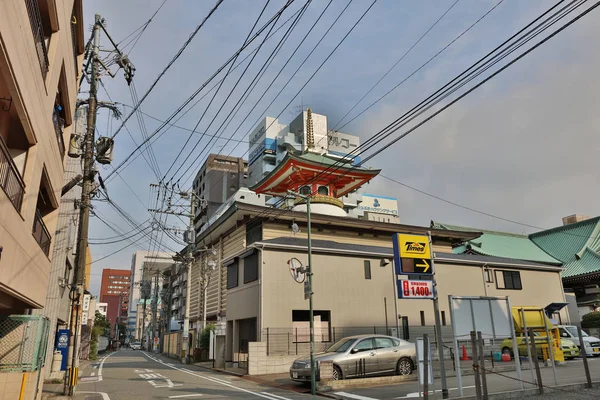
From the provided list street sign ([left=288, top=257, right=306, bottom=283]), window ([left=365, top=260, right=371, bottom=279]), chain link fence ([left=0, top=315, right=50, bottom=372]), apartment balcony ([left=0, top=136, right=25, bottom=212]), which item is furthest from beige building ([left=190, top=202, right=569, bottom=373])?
apartment balcony ([left=0, top=136, right=25, bottom=212])

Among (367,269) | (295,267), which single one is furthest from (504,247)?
(295,267)

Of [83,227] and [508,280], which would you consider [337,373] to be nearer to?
[83,227]

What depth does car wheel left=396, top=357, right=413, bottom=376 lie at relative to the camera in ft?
54.3

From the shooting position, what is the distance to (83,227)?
15219 millimetres

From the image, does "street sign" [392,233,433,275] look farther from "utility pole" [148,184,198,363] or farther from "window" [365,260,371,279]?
"utility pole" [148,184,198,363]

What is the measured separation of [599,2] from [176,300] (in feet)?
251

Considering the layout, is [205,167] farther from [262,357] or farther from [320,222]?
[262,357]

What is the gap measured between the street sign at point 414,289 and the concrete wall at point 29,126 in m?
9.73

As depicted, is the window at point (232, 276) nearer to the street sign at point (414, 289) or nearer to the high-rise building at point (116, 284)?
the street sign at point (414, 289)

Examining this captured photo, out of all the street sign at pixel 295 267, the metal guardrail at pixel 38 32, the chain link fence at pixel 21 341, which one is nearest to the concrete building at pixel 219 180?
the street sign at pixel 295 267

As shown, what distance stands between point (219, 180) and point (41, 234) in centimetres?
7656

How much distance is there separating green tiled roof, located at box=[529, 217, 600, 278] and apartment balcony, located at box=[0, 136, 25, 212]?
40.4 m

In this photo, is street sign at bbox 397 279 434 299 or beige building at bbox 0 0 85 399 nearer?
beige building at bbox 0 0 85 399

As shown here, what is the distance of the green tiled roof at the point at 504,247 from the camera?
4194 centimetres
